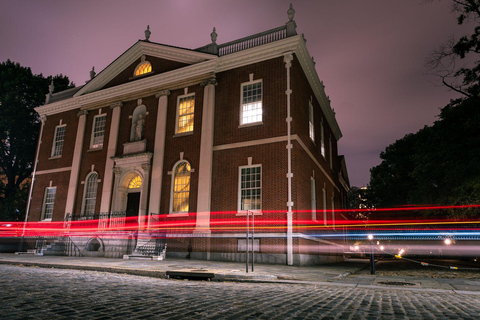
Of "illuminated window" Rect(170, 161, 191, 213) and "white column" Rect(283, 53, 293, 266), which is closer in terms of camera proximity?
"white column" Rect(283, 53, 293, 266)

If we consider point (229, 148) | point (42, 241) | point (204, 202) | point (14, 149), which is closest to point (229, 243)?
point (204, 202)

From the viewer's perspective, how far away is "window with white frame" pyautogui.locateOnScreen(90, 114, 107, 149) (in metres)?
22.8

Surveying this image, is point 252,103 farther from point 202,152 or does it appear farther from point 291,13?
point 291,13

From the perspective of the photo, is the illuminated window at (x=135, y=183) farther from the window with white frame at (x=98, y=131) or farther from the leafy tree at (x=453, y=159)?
the leafy tree at (x=453, y=159)

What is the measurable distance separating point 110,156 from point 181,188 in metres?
6.24

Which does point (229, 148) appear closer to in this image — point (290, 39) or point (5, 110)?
point (290, 39)

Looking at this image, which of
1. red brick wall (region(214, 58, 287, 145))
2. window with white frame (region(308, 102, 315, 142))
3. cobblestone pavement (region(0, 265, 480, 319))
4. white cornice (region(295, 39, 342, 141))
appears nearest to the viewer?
cobblestone pavement (region(0, 265, 480, 319))

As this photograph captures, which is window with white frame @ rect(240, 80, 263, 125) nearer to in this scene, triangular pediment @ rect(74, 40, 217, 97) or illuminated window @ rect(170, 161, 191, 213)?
triangular pediment @ rect(74, 40, 217, 97)

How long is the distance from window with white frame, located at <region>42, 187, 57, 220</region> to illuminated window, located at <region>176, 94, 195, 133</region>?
1201 centimetres

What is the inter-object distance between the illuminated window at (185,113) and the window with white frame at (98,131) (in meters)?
6.60

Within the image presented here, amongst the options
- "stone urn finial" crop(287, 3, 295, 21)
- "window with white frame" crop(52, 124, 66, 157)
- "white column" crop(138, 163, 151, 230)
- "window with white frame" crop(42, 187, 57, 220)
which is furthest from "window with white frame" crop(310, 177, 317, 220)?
"window with white frame" crop(52, 124, 66, 157)

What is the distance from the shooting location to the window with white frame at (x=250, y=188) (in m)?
16.5

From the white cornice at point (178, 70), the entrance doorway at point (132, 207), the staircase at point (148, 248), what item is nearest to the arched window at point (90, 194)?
the entrance doorway at point (132, 207)

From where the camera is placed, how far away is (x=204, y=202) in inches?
682
